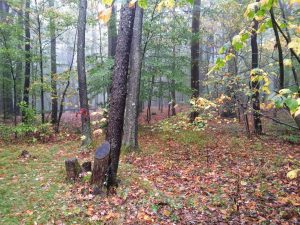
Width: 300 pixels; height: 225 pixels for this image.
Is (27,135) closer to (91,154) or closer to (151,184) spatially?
(91,154)

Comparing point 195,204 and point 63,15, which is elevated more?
point 63,15

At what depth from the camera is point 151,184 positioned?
7.38 meters

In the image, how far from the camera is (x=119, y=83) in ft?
21.9

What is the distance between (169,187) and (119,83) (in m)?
2.89

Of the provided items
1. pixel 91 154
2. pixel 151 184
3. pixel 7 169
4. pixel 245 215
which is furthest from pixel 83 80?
pixel 245 215

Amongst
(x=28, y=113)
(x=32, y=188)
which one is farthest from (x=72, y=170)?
(x=28, y=113)

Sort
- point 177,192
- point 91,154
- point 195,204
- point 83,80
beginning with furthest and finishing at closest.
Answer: point 83,80 → point 91,154 → point 177,192 → point 195,204

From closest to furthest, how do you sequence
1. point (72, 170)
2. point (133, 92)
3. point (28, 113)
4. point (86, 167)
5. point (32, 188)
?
point (32, 188) < point (72, 170) < point (86, 167) < point (133, 92) < point (28, 113)

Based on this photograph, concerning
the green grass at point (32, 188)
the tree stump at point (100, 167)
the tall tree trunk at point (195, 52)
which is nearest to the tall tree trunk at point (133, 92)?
the green grass at point (32, 188)

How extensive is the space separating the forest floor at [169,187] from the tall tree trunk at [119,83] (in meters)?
1.06

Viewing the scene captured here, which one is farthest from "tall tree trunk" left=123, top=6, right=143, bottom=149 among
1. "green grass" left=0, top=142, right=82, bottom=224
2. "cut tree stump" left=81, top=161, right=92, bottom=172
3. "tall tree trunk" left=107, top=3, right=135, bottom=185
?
"tall tree trunk" left=107, top=3, right=135, bottom=185

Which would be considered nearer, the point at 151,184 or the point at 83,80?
the point at 151,184

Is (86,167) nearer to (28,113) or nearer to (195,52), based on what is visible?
(28,113)

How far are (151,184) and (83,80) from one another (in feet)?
19.9
